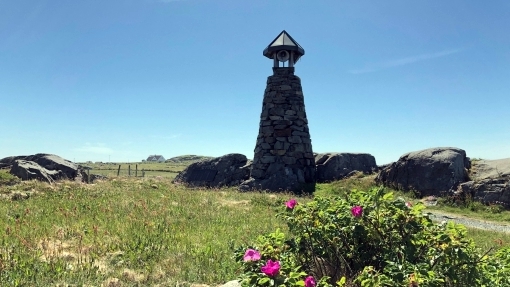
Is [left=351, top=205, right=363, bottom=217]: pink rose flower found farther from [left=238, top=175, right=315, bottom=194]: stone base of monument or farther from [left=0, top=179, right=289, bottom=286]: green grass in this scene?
[left=238, top=175, right=315, bottom=194]: stone base of monument

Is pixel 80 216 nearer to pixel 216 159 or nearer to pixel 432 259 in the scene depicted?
pixel 432 259

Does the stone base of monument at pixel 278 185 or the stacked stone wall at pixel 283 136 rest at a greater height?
the stacked stone wall at pixel 283 136

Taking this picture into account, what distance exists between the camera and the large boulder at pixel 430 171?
17.9 metres

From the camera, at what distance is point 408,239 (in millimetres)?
3553

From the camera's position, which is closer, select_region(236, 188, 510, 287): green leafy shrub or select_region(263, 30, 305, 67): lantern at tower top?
select_region(236, 188, 510, 287): green leafy shrub

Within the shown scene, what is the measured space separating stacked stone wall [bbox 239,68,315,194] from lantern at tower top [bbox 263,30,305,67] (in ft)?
2.25

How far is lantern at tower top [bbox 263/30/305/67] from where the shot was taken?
2141cm

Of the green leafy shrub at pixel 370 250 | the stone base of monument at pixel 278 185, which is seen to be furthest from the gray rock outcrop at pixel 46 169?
the green leafy shrub at pixel 370 250

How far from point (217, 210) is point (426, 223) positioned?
27.9 ft

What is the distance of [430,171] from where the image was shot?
18422mm

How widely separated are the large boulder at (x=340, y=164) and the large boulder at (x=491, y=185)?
6.86 m

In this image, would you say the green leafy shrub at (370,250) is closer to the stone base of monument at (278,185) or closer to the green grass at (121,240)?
the green grass at (121,240)

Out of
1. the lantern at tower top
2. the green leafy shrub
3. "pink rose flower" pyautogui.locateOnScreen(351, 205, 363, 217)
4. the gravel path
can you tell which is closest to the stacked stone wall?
the lantern at tower top

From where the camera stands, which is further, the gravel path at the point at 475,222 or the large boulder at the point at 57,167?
the large boulder at the point at 57,167
